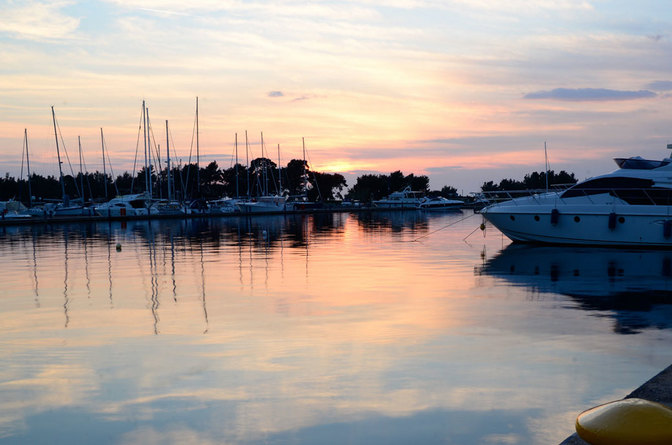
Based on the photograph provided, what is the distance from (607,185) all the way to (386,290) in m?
15.3

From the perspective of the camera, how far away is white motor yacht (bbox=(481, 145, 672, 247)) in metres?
28.3

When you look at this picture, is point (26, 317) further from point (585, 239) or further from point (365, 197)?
point (365, 197)

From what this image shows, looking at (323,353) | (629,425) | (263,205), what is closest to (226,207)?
(263,205)

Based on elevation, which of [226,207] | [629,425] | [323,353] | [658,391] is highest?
[226,207]

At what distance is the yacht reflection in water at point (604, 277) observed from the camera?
14375 mm

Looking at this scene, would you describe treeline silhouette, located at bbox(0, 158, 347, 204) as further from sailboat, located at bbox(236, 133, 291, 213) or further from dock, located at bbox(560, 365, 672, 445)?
dock, located at bbox(560, 365, 672, 445)

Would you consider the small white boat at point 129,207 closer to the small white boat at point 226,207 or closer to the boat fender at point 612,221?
the small white boat at point 226,207

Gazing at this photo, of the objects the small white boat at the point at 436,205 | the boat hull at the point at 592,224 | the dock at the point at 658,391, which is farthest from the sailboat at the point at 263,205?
the dock at the point at 658,391

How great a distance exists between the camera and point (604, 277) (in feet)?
67.3

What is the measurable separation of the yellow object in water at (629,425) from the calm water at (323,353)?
4.81ft

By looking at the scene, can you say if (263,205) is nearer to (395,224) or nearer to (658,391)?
(395,224)

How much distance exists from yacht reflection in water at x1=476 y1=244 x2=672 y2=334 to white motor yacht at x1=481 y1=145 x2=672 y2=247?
1.99 ft

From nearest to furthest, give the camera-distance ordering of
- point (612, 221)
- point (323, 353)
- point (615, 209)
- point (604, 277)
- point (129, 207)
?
point (323, 353) → point (604, 277) → point (612, 221) → point (615, 209) → point (129, 207)

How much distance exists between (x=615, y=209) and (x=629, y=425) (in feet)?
83.0
